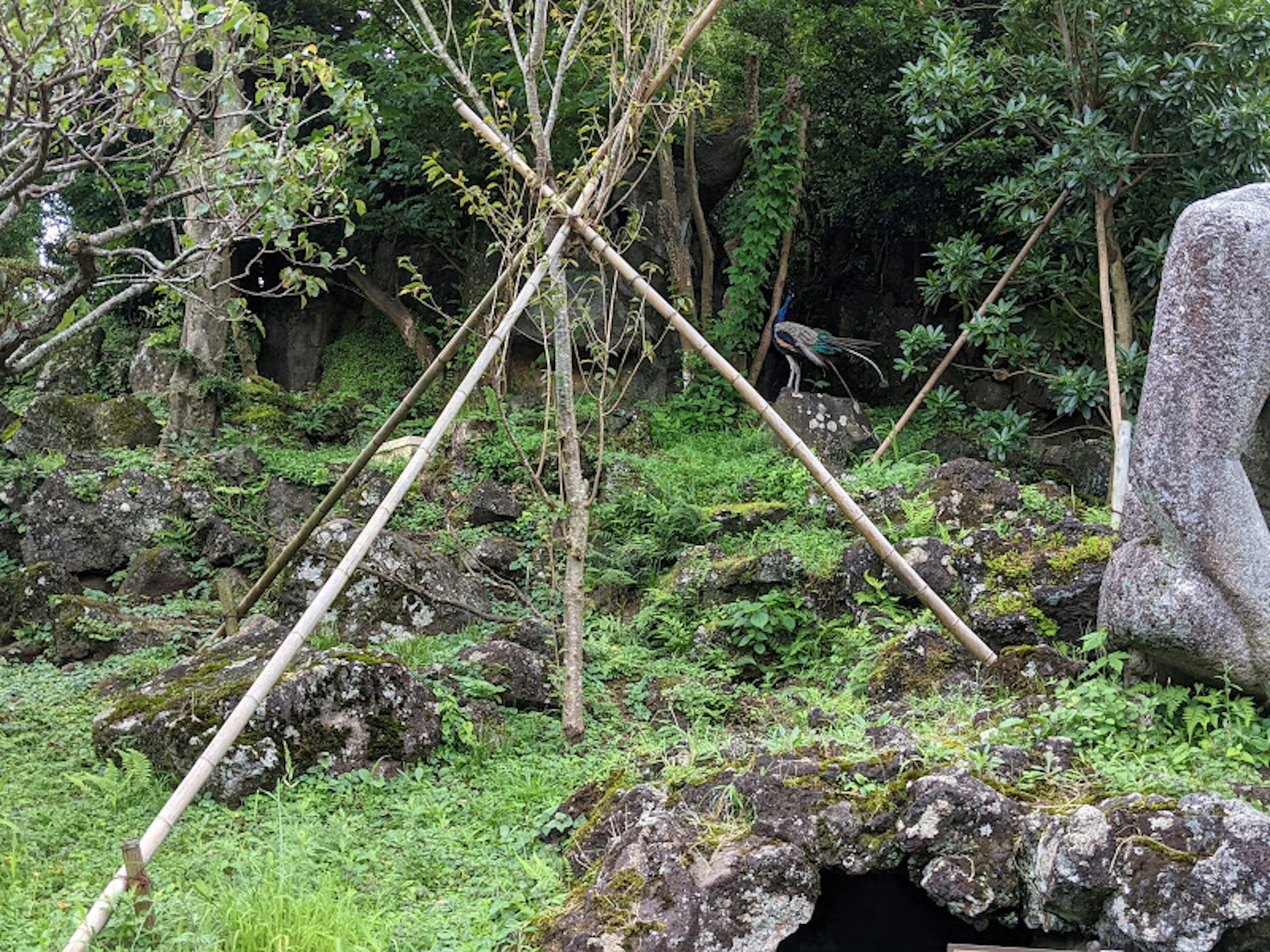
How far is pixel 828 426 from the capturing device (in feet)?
38.0

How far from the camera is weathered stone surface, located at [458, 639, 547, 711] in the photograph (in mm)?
6578

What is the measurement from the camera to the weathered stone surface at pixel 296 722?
5555 mm

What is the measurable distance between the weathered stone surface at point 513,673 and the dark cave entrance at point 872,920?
271cm

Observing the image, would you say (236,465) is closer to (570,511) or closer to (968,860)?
(570,511)

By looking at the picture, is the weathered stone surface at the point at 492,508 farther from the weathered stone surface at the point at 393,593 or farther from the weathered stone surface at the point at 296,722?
the weathered stone surface at the point at 296,722

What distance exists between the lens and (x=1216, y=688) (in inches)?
191

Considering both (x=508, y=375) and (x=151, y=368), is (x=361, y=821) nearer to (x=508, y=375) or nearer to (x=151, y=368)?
(x=508, y=375)

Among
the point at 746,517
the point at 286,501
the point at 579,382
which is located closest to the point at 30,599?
the point at 286,501

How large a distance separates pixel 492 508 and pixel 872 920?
6441mm

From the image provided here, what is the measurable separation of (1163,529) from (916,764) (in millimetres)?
1587

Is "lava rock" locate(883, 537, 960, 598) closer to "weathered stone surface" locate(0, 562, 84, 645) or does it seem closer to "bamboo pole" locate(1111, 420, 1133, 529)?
"bamboo pole" locate(1111, 420, 1133, 529)

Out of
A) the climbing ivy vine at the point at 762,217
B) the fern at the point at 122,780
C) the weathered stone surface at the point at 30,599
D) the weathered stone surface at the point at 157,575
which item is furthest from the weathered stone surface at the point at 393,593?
the climbing ivy vine at the point at 762,217

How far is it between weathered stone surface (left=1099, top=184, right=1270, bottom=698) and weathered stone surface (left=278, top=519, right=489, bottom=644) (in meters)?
4.52

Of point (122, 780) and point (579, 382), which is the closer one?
point (122, 780)
